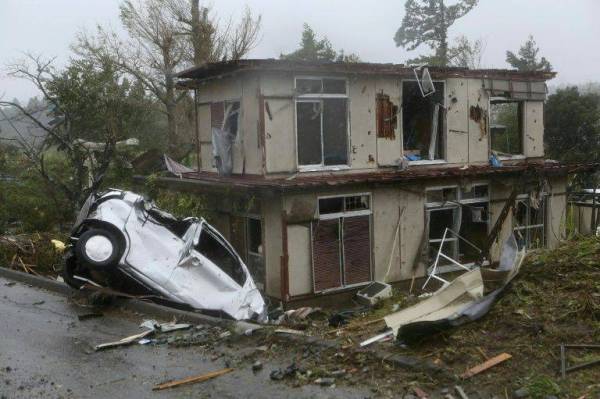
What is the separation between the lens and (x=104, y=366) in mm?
6688

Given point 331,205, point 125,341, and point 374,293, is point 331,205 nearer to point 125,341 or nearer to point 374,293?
point 374,293

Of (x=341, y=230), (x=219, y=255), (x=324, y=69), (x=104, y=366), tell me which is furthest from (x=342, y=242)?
(x=104, y=366)

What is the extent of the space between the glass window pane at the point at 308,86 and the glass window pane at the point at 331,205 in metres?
2.45

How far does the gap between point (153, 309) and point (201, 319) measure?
3.35 feet

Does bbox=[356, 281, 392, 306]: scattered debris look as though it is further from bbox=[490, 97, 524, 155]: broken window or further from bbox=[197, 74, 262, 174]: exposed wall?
bbox=[490, 97, 524, 155]: broken window

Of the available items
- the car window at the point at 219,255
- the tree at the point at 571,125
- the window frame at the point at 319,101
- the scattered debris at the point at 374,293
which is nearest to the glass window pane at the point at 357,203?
the window frame at the point at 319,101

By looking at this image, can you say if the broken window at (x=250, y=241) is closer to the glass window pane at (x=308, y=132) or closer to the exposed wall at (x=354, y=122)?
the exposed wall at (x=354, y=122)

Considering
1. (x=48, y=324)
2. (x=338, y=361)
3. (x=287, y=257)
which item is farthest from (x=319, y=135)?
(x=338, y=361)

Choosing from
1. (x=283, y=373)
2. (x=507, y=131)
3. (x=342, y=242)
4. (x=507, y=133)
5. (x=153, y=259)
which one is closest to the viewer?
(x=283, y=373)

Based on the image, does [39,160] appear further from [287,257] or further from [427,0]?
[427,0]

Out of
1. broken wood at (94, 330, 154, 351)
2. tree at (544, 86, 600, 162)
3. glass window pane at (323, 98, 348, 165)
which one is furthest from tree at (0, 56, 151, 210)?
tree at (544, 86, 600, 162)

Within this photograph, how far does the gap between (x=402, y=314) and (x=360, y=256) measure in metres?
7.46

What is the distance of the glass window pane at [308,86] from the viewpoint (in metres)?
13.7

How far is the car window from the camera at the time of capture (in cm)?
1038
